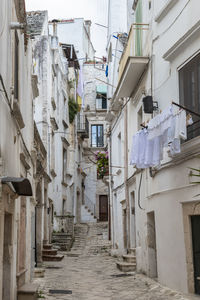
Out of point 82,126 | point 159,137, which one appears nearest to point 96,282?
point 159,137

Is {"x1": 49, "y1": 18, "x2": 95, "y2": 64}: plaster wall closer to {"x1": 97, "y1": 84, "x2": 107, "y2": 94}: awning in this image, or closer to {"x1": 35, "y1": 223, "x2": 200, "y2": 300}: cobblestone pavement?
{"x1": 97, "y1": 84, "x2": 107, "y2": 94}: awning

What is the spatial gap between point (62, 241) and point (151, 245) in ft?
32.0

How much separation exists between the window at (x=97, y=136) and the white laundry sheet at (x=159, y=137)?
25.3 metres

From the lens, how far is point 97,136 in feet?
118

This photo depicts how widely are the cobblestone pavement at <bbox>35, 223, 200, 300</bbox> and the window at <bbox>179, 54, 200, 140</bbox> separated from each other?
325 cm

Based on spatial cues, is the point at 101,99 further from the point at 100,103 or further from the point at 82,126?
→ the point at 82,126

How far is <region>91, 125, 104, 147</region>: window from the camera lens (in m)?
35.9

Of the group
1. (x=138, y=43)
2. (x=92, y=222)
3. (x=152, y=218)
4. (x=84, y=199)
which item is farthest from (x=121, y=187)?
(x=84, y=199)

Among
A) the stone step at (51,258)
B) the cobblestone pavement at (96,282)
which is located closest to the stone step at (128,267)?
the cobblestone pavement at (96,282)

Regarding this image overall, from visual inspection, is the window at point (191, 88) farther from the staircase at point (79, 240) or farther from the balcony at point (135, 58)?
the staircase at point (79, 240)

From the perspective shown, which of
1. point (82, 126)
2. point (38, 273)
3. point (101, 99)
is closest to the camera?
point (38, 273)

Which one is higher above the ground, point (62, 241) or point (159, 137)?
point (159, 137)

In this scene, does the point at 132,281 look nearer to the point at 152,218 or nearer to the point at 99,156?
the point at 152,218

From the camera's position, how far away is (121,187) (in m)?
17.8
